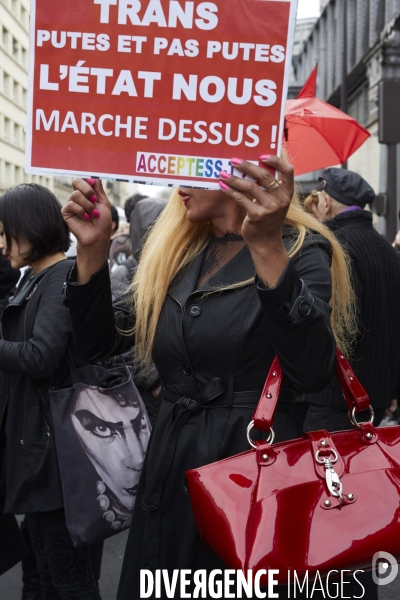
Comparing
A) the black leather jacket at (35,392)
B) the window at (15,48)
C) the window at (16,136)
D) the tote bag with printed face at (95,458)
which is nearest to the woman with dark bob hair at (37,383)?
the black leather jacket at (35,392)

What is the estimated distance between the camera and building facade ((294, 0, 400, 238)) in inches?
840

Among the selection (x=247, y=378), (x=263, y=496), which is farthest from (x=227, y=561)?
(x=247, y=378)

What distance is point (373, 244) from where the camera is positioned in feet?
13.4

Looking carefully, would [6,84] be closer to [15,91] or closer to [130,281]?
[15,91]

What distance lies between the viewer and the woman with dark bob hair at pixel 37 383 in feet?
9.86

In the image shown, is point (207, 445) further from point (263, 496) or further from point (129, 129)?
point (129, 129)

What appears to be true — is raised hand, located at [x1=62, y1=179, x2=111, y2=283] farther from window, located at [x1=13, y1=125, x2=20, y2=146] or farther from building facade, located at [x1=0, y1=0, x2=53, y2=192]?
window, located at [x1=13, y1=125, x2=20, y2=146]

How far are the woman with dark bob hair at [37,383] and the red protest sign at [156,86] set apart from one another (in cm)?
109

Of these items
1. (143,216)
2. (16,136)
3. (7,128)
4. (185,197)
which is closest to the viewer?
(185,197)

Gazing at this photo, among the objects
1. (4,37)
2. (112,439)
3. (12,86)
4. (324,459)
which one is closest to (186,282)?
(324,459)

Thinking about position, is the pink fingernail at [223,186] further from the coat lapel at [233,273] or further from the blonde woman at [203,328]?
the coat lapel at [233,273]

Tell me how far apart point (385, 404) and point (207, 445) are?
2.16 meters

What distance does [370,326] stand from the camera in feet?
12.9

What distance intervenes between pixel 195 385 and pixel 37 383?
1.15 meters
